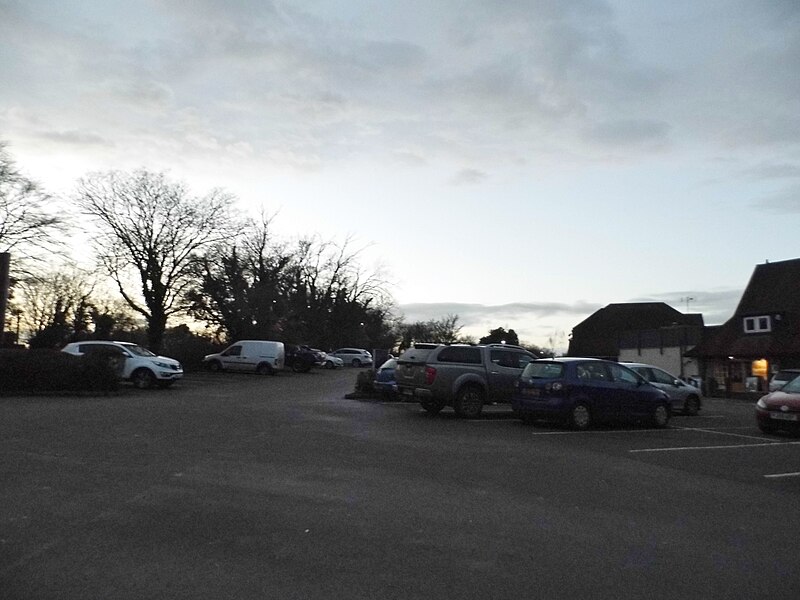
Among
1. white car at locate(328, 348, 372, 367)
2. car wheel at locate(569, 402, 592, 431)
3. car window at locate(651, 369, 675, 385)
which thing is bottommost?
car wheel at locate(569, 402, 592, 431)

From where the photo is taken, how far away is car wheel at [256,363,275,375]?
40.9 metres

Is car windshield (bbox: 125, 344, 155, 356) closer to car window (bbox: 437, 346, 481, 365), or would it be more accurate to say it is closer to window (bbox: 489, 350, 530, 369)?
car window (bbox: 437, 346, 481, 365)

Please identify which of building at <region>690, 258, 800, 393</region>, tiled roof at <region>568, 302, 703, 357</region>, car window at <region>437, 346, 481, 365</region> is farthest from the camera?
tiled roof at <region>568, 302, 703, 357</region>

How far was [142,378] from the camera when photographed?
85.7 ft

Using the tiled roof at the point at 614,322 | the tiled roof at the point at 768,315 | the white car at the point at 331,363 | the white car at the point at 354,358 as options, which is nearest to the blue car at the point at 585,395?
the tiled roof at the point at 768,315

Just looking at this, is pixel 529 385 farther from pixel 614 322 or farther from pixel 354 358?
pixel 614 322

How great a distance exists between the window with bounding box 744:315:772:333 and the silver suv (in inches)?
979

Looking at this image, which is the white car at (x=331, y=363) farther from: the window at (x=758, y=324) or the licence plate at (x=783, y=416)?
the licence plate at (x=783, y=416)

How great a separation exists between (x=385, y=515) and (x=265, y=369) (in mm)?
35244

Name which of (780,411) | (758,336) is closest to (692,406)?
(780,411)

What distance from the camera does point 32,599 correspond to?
4.43 meters

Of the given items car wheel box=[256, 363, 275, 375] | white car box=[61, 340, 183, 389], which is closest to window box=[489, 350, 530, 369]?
white car box=[61, 340, 183, 389]

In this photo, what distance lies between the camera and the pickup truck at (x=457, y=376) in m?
17.5

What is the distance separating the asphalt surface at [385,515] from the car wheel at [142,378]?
41.4ft
